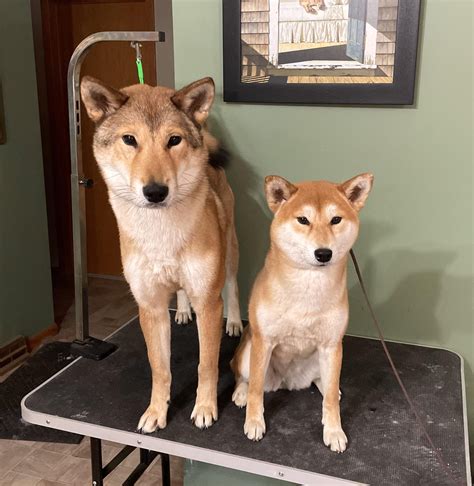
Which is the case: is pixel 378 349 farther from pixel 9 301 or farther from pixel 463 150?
pixel 9 301

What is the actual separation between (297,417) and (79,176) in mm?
1170

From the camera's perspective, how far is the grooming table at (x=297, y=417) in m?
1.41

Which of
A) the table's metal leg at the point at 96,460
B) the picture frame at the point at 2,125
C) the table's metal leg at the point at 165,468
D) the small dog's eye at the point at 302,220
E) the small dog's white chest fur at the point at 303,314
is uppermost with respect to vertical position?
the picture frame at the point at 2,125

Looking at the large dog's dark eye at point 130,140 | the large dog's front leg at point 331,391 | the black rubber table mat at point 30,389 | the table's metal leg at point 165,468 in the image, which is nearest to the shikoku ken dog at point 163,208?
the large dog's dark eye at point 130,140

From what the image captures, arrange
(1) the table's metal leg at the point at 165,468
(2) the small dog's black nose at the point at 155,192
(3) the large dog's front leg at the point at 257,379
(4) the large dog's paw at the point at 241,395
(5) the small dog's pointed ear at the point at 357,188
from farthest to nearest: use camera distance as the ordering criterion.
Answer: (1) the table's metal leg at the point at 165,468, (4) the large dog's paw at the point at 241,395, (3) the large dog's front leg at the point at 257,379, (5) the small dog's pointed ear at the point at 357,188, (2) the small dog's black nose at the point at 155,192

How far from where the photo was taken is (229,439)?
4.96 ft

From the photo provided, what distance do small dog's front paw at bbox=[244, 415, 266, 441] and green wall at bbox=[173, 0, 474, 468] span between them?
32.1 inches

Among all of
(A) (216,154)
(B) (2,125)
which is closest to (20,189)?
(B) (2,125)

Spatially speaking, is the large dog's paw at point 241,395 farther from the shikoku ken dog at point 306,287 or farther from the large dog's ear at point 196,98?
the large dog's ear at point 196,98

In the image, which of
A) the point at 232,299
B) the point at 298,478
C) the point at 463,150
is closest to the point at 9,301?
the point at 232,299

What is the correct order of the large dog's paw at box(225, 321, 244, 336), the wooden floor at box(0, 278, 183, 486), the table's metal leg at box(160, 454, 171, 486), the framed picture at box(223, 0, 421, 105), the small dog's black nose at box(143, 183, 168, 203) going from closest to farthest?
the small dog's black nose at box(143, 183, 168, 203) < the framed picture at box(223, 0, 421, 105) < the large dog's paw at box(225, 321, 244, 336) < the table's metal leg at box(160, 454, 171, 486) < the wooden floor at box(0, 278, 183, 486)

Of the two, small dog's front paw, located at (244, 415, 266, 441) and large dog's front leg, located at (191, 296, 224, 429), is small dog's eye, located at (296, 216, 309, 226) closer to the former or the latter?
large dog's front leg, located at (191, 296, 224, 429)

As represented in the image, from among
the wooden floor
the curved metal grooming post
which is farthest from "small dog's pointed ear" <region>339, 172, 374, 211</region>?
the wooden floor

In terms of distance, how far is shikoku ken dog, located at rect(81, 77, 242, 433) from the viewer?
1377 mm
